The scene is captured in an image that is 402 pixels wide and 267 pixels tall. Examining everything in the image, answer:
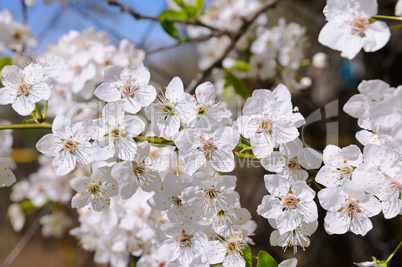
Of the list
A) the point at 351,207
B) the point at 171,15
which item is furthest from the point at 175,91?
the point at 171,15

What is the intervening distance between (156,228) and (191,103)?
42cm

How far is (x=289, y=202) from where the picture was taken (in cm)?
84

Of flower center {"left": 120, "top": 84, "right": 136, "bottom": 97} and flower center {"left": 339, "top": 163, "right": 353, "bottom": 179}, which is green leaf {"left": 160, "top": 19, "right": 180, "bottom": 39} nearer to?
flower center {"left": 120, "top": 84, "right": 136, "bottom": 97}

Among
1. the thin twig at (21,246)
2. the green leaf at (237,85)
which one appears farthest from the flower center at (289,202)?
the thin twig at (21,246)

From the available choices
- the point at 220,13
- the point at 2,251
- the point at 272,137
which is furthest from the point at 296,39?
the point at 2,251

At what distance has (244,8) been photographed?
2012 millimetres

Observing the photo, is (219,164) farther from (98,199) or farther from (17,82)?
(17,82)

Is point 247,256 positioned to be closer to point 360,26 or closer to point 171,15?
point 360,26

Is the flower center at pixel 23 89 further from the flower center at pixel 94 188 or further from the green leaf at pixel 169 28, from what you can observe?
the green leaf at pixel 169 28

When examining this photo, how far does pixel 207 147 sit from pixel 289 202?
23cm

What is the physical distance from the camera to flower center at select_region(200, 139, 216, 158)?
0.83m

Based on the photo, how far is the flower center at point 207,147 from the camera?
2.72 ft

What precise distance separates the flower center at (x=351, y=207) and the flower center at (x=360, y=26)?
0.37 meters

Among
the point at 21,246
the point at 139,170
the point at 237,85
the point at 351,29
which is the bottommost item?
the point at 21,246
